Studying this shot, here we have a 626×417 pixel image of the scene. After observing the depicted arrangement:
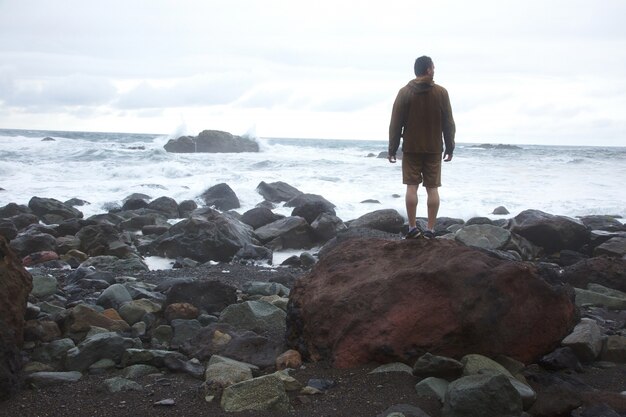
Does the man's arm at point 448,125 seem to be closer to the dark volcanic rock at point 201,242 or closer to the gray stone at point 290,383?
the gray stone at point 290,383

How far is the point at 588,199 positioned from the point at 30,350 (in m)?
16.3

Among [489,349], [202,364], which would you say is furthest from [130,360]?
[489,349]

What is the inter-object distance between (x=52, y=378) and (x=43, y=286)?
2.36 metres

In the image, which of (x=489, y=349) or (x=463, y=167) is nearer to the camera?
(x=489, y=349)

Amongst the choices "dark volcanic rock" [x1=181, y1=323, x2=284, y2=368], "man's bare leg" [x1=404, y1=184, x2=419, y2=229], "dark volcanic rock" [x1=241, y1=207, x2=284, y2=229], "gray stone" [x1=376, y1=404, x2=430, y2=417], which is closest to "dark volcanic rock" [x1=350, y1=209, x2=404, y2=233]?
"dark volcanic rock" [x1=241, y1=207, x2=284, y2=229]

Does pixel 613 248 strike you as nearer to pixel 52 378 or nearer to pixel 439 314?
pixel 439 314

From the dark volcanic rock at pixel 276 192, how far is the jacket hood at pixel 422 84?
1129 cm

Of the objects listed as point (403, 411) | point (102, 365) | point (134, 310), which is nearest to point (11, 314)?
point (102, 365)

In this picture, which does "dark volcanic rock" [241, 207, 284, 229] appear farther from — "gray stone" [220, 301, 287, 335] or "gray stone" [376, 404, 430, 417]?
"gray stone" [376, 404, 430, 417]

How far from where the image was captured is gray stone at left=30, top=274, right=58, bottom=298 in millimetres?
6371

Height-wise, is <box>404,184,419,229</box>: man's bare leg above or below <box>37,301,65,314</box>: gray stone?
above

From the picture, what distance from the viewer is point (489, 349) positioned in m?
4.41

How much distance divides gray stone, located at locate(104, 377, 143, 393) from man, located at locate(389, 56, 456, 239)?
256 cm

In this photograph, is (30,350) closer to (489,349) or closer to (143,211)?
(489,349)
